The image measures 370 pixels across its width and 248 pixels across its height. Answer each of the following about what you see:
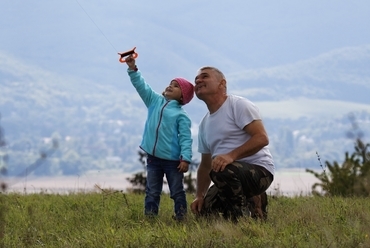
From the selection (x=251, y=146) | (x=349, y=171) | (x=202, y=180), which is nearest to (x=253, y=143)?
(x=251, y=146)

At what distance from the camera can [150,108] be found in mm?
7918

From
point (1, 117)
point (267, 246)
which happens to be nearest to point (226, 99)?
point (267, 246)

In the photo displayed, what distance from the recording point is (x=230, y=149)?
707 centimetres

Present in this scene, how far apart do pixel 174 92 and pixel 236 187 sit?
1.27 metres

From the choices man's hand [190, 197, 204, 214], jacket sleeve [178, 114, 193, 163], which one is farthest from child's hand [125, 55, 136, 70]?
man's hand [190, 197, 204, 214]

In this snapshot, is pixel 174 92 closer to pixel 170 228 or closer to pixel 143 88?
pixel 143 88

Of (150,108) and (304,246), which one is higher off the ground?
(150,108)

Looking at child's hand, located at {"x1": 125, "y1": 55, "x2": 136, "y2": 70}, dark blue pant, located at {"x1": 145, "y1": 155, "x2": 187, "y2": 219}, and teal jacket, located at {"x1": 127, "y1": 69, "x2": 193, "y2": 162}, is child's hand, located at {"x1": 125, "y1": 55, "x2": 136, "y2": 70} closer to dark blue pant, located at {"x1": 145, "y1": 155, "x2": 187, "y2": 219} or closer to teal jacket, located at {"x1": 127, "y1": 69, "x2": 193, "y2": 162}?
teal jacket, located at {"x1": 127, "y1": 69, "x2": 193, "y2": 162}

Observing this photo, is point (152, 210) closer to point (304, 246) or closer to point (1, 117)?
point (304, 246)

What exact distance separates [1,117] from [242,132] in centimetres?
330

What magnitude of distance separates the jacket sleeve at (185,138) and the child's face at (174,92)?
225 mm

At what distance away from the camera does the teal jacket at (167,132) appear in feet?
25.0

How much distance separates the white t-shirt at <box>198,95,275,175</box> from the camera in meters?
7.02

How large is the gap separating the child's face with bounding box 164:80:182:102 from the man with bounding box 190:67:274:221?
514 mm
